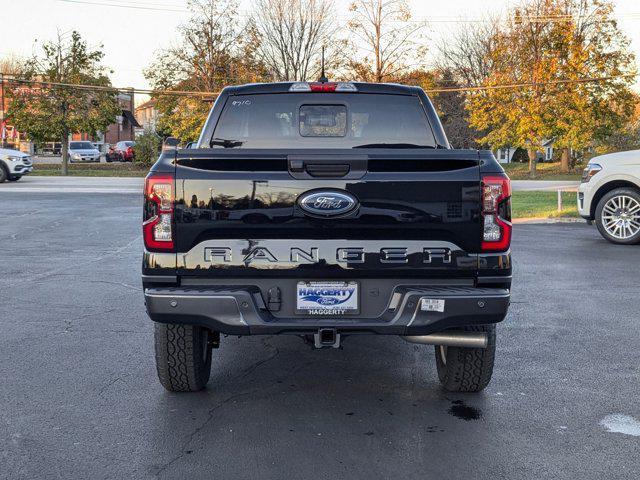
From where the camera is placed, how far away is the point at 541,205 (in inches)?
806

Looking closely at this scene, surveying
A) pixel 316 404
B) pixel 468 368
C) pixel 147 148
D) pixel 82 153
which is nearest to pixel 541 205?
pixel 468 368

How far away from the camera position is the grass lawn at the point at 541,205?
704 inches

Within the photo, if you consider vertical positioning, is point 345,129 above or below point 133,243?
above

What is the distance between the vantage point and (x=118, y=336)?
6539mm

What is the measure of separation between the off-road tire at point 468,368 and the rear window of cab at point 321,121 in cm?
157

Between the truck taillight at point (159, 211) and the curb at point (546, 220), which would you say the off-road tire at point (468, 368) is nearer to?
the truck taillight at point (159, 211)

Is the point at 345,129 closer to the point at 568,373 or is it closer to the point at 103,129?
the point at 568,373

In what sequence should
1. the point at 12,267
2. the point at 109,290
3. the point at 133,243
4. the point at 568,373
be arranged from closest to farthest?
the point at 568,373
the point at 109,290
the point at 12,267
the point at 133,243

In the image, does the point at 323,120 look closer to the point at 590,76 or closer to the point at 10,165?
the point at 10,165

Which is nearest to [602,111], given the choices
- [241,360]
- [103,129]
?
[103,129]

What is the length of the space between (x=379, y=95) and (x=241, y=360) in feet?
7.32

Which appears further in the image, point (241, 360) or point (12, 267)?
point (12, 267)

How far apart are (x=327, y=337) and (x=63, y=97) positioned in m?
47.5

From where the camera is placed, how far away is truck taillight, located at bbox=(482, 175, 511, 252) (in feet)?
13.9
